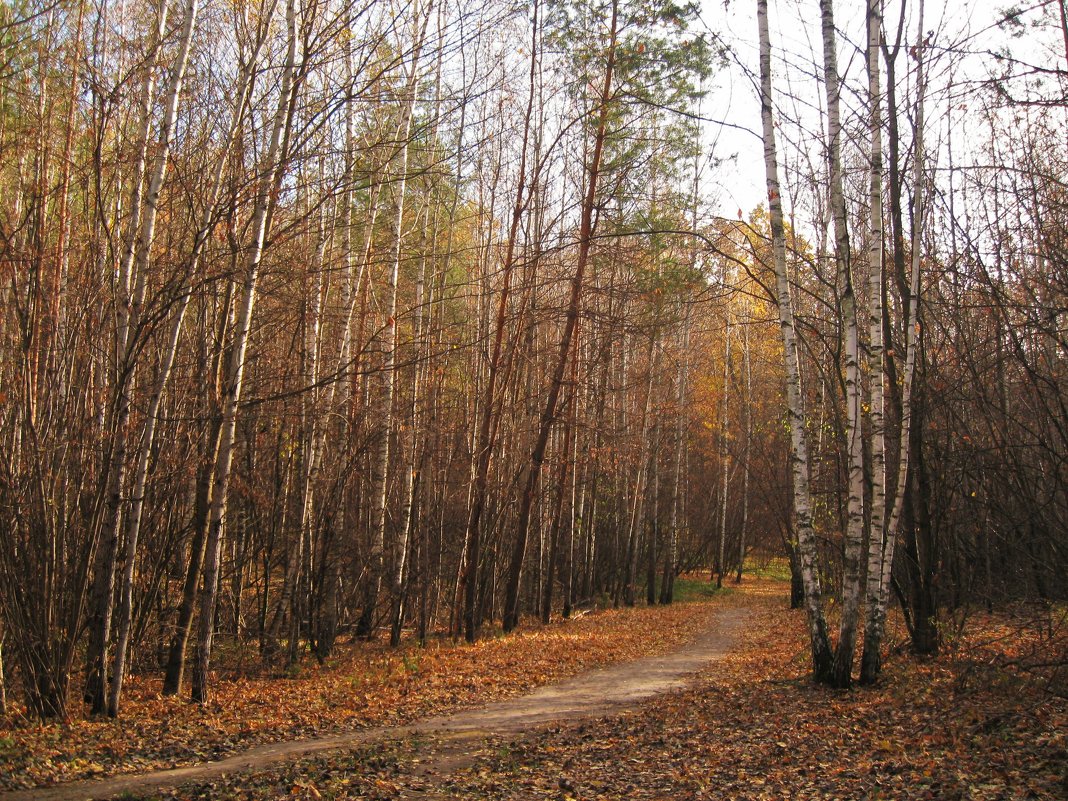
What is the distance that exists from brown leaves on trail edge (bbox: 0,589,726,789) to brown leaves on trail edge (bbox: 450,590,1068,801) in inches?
88.2

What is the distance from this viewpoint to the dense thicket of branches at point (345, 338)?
288 inches

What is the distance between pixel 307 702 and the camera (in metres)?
8.85

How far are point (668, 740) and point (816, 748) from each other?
1252 mm

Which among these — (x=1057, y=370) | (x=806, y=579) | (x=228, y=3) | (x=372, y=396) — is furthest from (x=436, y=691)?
(x=1057, y=370)

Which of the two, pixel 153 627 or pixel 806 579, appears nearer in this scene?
pixel 806 579

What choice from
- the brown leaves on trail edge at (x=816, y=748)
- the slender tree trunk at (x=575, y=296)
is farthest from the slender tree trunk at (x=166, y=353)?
the slender tree trunk at (x=575, y=296)

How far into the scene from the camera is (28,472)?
24.0 ft

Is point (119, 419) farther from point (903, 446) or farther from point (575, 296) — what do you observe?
point (575, 296)

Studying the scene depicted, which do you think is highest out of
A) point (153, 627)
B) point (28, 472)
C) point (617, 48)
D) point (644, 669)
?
point (617, 48)

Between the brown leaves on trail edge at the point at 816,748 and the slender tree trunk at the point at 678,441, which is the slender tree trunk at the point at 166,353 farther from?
the slender tree trunk at the point at 678,441

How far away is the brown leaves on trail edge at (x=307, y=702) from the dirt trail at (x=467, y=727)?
256 mm

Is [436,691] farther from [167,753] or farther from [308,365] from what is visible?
[308,365]

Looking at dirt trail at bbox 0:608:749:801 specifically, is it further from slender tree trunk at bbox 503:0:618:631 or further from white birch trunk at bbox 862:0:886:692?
slender tree trunk at bbox 503:0:618:631

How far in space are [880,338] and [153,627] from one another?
964 centimetres
